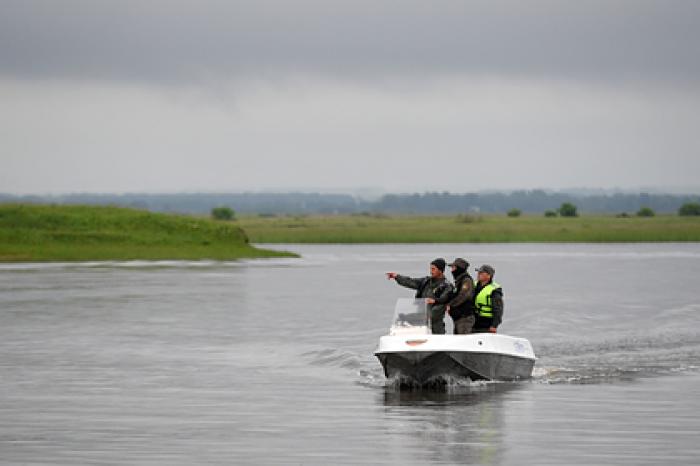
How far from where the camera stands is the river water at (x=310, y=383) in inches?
707

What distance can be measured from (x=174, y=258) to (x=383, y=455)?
205 feet

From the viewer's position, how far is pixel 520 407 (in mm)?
21906

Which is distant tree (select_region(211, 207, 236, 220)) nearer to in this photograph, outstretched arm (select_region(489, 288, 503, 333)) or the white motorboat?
outstretched arm (select_region(489, 288, 503, 333))

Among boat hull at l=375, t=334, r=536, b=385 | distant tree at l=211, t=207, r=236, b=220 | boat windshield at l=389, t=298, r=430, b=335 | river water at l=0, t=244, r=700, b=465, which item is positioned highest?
distant tree at l=211, t=207, r=236, b=220

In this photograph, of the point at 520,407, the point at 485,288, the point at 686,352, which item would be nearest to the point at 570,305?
the point at 686,352

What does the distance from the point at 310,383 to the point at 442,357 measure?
3119 mm

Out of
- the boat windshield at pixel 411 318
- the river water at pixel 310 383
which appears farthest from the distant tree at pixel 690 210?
the boat windshield at pixel 411 318

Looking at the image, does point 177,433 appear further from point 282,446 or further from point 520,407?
→ point 520,407

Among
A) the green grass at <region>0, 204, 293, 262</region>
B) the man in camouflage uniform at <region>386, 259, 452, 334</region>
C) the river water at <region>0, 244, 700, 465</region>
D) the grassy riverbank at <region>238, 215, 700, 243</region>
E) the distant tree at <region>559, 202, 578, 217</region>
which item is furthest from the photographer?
the distant tree at <region>559, 202, 578, 217</region>

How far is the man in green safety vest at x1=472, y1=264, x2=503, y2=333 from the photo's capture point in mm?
24984

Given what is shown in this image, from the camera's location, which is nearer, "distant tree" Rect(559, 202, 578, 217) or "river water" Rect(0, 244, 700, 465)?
"river water" Rect(0, 244, 700, 465)

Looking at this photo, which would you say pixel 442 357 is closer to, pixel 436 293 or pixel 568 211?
pixel 436 293

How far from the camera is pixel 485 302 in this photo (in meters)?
25.0

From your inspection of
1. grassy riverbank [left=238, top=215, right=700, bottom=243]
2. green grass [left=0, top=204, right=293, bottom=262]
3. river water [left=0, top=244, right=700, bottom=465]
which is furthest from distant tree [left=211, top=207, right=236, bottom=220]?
river water [left=0, top=244, right=700, bottom=465]
